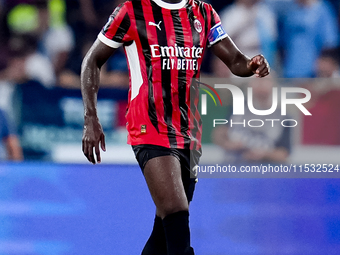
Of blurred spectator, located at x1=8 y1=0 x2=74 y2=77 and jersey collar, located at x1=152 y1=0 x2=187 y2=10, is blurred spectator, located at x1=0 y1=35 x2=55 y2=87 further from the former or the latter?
jersey collar, located at x1=152 y1=0 x2=187 y2=10

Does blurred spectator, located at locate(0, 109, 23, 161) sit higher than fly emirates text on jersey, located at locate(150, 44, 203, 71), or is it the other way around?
fly emirates text on jersey, located at locate(150, 44, 203, 71)

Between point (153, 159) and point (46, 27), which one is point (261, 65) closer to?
point (153, 159)

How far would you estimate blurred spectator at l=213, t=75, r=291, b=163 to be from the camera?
578cm

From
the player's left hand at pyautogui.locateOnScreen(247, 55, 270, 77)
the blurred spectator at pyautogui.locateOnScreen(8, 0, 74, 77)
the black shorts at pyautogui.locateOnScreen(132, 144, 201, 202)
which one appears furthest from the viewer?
the blurred spectator at pyautogui.locateOnScreen(8, 0, 74, 77)

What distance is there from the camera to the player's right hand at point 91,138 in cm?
301

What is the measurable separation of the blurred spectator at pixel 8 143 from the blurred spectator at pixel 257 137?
91.4 inches

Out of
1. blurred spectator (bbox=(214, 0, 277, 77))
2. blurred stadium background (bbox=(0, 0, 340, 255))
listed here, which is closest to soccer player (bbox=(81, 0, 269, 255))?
blurred stadium background (bbox=(0, 0, 340, 255))

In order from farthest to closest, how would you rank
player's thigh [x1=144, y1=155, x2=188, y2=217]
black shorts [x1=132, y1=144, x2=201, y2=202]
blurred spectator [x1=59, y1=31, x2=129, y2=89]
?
blurred spectator [x1=59, y1=31, x2=129, y2=89], black shorts [x1=132, y1=144, x2=201, y2=202], player's thigh [x1=144, y1=155, x2=188, y2=217]

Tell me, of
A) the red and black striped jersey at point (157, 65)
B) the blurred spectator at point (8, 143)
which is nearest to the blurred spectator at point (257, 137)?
the blurred spectator at point (8, 143)

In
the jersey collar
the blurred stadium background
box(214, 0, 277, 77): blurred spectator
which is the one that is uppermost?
the jersey collar

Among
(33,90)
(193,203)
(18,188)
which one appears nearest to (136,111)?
(193,203)

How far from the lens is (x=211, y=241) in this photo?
417 centimetres

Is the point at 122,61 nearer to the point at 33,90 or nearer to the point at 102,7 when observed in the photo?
the point at 102,7

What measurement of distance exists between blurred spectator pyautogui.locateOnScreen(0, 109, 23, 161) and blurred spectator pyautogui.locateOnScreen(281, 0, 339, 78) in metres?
3.56
